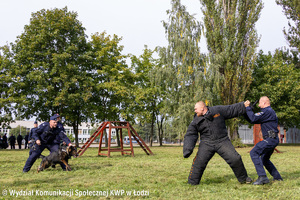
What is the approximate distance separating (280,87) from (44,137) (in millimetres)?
30526

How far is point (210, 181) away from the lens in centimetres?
669

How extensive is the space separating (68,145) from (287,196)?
6536mm

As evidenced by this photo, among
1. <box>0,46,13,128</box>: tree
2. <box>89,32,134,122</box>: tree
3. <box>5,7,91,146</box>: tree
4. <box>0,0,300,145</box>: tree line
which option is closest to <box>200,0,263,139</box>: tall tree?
<box>0,0,300,145</box>: tree line

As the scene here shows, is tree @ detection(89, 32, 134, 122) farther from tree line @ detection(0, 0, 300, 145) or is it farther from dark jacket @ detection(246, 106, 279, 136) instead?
dark jacket @ detection(246, 106, 279, 136)

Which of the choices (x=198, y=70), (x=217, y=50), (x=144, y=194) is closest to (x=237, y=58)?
(x=217, y=50)

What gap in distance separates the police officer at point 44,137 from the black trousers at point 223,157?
4.73 meters

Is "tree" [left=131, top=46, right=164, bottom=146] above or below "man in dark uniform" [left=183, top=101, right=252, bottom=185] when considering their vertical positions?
above

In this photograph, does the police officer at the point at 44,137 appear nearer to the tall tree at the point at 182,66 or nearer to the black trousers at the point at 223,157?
the black trousers at the point at 223,157

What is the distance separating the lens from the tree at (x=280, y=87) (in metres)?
33.4

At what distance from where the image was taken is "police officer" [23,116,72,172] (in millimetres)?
8821

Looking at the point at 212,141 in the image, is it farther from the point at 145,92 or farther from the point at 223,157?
the point at 145,92

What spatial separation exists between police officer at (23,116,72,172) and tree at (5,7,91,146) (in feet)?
58.2

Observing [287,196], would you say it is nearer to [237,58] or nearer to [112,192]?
[112,192]

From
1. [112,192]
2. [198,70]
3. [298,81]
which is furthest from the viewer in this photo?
[298,81]
